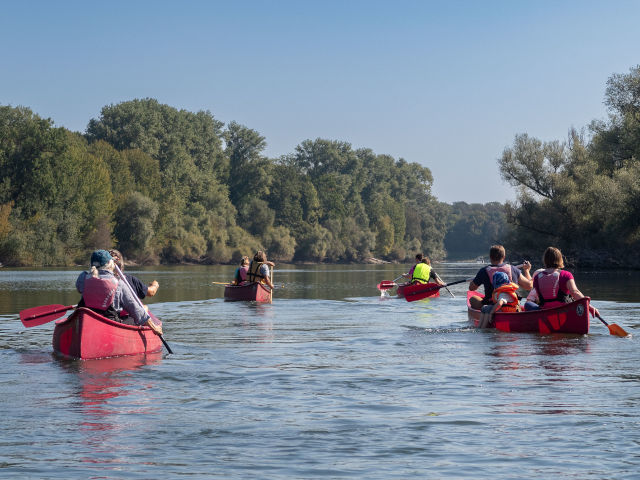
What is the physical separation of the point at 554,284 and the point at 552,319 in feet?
1.98

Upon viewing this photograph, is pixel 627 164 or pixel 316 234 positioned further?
pixel 316 234

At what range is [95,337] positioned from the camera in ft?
37.8

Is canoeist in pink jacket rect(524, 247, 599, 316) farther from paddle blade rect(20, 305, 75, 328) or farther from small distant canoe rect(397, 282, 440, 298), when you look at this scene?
paddle blade rect(20, 305, 75, 328)

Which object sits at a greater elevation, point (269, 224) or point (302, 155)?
point (302, 155)

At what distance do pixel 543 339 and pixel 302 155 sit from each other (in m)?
124

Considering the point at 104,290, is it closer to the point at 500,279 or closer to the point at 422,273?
the point at 500,279

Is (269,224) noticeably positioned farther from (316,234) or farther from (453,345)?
(453,345)

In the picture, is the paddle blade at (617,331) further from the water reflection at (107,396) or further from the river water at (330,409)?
the water reflection at (107,396)

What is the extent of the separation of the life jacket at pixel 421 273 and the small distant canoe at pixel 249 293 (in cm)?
438

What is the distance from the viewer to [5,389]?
30.4 ft

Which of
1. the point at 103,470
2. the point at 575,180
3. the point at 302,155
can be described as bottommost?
the point at 103,470

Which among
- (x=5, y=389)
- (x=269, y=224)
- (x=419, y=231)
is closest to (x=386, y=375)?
(x=5, y=389)

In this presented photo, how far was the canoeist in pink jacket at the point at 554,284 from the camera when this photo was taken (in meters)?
14.4

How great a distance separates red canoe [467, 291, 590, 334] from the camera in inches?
562
